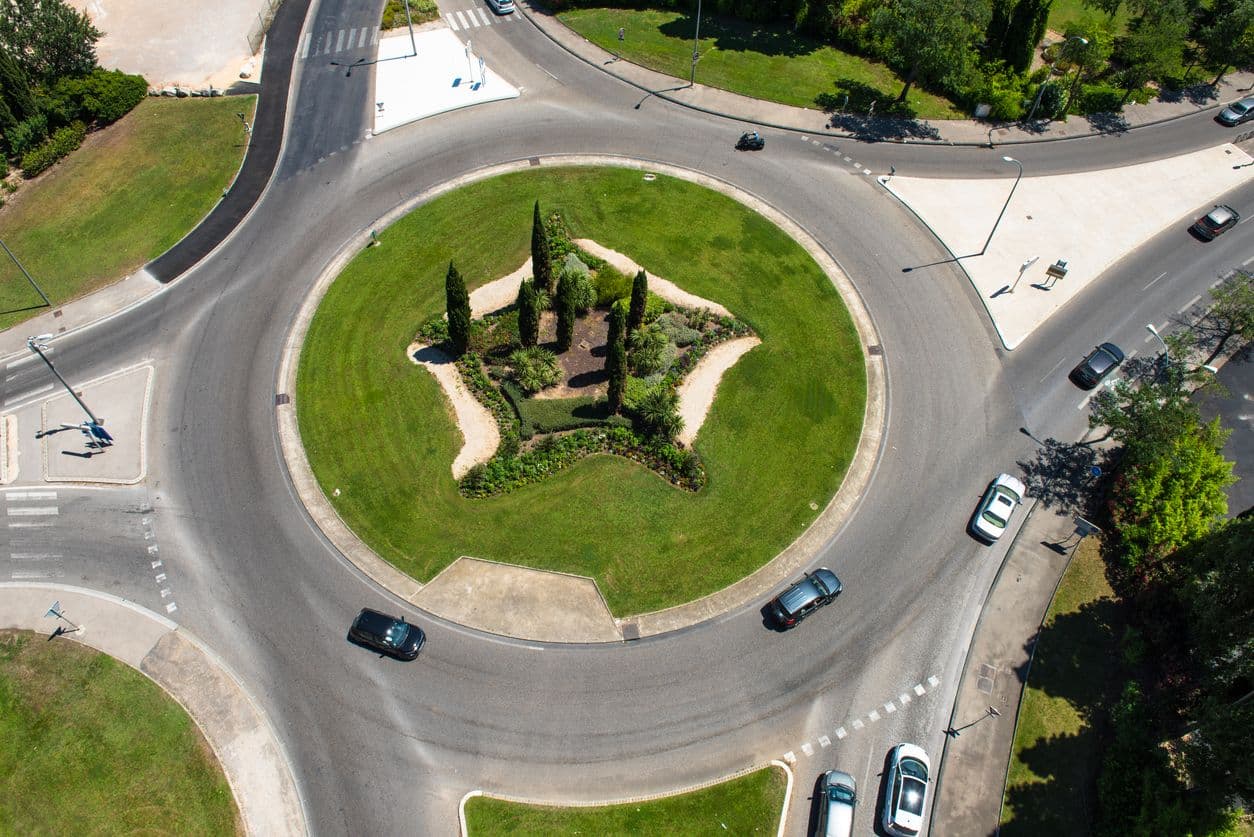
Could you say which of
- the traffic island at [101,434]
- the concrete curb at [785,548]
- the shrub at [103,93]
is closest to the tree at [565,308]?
the concrete curb at [785,548]

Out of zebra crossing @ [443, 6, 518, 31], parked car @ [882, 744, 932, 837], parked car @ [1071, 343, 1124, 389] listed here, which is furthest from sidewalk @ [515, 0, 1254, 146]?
parked car @ [882, 744, 932, 837]

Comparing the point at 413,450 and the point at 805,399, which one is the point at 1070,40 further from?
the point at 413,450

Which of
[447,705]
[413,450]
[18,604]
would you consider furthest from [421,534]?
[18,604]

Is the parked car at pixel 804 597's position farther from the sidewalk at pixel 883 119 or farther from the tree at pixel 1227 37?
the tree at pixel 1227 37

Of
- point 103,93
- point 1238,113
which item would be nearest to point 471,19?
point 103,93

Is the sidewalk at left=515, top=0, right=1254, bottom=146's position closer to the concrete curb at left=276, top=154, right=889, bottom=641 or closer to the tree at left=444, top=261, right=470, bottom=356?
the concrete curb at left=276, top=154, right=889, bottom=641

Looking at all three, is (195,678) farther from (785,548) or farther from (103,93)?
(103,93)
